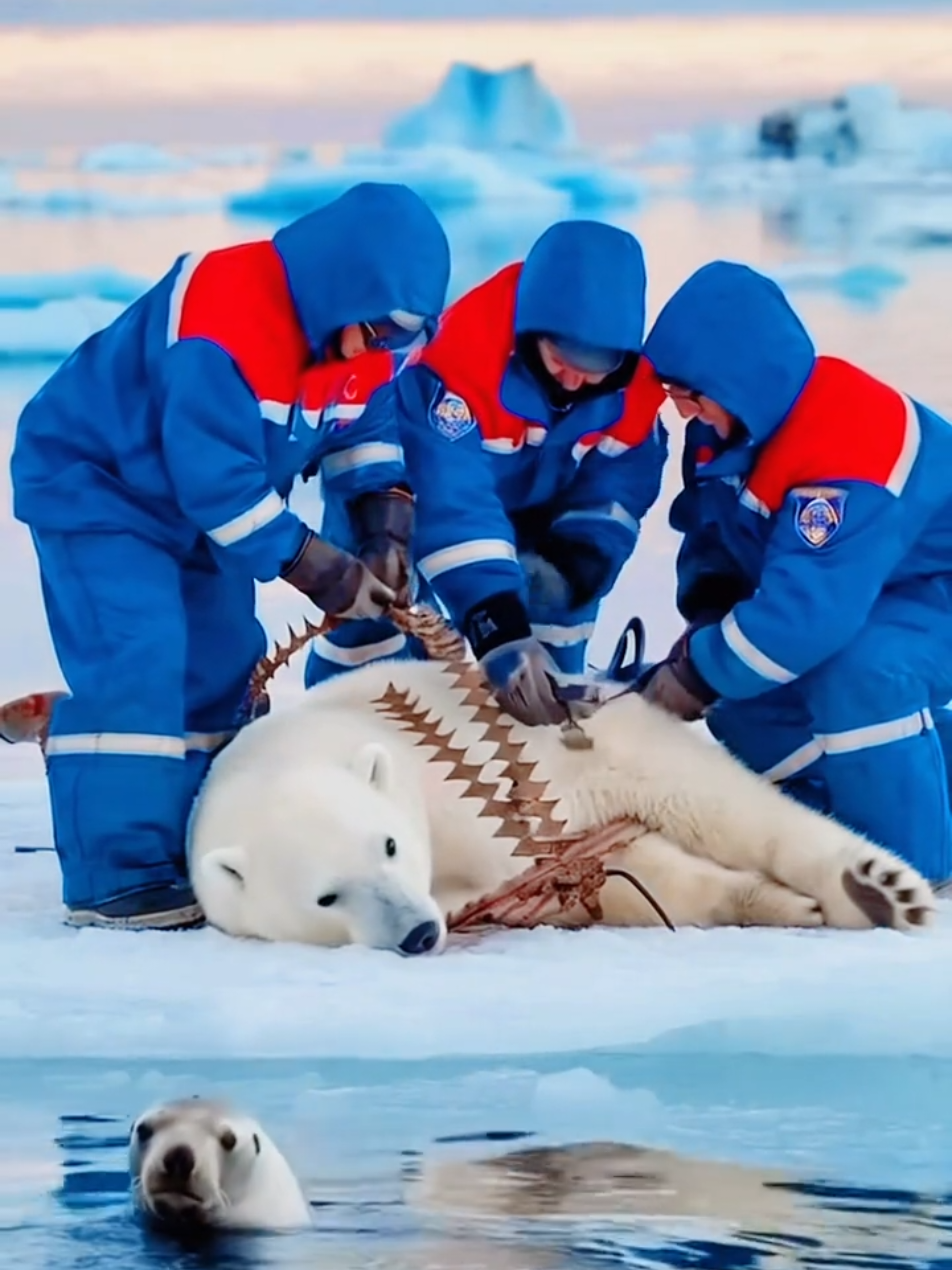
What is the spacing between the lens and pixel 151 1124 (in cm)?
180

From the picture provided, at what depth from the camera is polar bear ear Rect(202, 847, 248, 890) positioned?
2326 millimetres

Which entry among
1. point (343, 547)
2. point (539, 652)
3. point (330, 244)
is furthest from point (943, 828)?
point (330, 244)

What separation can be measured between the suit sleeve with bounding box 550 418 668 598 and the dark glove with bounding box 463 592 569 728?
0.23 meters

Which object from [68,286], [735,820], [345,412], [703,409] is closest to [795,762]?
[735,820]

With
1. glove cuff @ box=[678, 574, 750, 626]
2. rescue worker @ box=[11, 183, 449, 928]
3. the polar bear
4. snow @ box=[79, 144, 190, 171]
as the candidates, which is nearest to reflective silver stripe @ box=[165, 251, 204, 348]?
rescue worker @ box=[11, 183, 449, 928]

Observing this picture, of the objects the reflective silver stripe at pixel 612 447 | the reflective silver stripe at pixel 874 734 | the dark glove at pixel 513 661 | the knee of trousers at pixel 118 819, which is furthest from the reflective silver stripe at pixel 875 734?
the knee of trousers at pixel 118 819

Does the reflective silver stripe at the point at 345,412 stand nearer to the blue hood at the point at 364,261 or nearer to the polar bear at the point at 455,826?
the blue hood at the point at 364,261

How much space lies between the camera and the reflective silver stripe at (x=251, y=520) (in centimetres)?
241

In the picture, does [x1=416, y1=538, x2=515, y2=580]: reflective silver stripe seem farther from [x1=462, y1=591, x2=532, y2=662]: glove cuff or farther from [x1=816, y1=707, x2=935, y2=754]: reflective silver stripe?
[x1=816, y1=707, x2=935, y2=754]: reflective silver stripe

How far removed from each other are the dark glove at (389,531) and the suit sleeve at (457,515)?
0.05 meters

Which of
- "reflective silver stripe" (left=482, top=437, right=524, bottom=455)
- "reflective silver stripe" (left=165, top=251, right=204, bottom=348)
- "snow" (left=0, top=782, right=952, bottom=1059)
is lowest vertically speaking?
"snow" (left=0, top=782, right=952, bottom=1059)

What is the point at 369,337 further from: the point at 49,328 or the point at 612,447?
the point at 49,328

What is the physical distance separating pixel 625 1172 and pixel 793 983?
0.40 meters

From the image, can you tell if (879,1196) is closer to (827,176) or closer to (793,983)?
(793,983)
